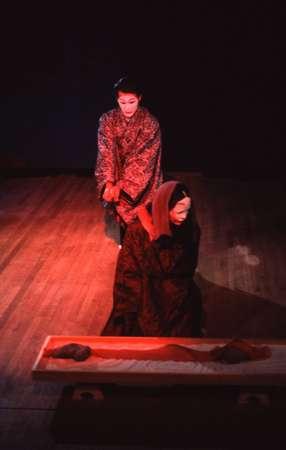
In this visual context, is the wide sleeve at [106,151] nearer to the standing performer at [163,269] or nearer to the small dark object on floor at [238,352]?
the standing performer at [163,269]

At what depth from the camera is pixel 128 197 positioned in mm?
5477

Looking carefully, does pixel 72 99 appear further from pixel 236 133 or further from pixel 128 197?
pixel 128 197

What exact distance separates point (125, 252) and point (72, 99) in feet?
14.3

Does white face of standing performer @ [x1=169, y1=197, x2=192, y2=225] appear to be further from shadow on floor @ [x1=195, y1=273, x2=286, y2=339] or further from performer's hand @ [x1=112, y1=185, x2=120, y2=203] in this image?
performer's hand @ [x1=112, y1=185, x2=120, y2=203]

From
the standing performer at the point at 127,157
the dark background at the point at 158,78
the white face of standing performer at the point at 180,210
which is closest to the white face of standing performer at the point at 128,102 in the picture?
the standing performer at the point at 127,157

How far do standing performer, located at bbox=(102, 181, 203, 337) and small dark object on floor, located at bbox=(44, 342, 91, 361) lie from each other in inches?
19.1

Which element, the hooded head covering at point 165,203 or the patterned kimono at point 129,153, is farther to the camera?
the patterned kimono at point 129,153

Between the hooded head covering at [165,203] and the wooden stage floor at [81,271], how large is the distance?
123 cm

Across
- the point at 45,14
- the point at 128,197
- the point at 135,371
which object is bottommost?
the point at 135,371

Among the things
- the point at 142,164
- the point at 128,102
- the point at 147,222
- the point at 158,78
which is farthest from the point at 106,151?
the point at 158,78

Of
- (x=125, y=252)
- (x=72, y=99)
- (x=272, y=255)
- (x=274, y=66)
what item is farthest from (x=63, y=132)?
(x=125, y=252)

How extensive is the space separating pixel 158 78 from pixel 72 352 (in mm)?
4698

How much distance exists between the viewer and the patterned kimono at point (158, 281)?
13.4ft

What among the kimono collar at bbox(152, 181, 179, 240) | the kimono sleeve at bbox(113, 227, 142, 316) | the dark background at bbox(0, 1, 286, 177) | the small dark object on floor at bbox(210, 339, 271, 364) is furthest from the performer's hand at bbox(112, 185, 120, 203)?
the dark background at bbox(0, 1, 286, 177)
